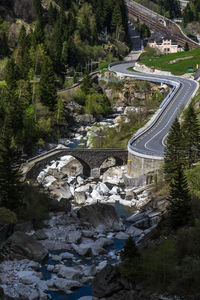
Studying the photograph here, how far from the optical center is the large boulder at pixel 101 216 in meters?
56.8

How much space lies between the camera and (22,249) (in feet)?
156

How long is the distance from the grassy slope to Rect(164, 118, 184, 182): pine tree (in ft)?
218

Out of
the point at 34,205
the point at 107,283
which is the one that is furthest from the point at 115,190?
the point at 107,283

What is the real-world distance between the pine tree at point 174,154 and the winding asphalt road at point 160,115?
152 inches

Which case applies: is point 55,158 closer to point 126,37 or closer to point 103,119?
point 103,119

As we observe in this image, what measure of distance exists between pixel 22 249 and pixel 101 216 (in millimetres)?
12641

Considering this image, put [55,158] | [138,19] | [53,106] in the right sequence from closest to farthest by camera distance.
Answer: [55,158] < [53,106] < [138,19]

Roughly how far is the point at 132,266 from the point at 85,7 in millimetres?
132828

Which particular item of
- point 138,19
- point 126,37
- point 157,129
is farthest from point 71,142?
point 138,19

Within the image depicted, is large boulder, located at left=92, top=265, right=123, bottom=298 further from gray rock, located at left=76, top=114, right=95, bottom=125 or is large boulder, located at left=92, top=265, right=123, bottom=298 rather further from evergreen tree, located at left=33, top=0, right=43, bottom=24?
evergreen tree, located at left=33, top=0, right=43, bottom=24

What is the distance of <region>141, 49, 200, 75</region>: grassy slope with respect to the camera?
440 feet

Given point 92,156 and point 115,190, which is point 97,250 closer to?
point 115,190

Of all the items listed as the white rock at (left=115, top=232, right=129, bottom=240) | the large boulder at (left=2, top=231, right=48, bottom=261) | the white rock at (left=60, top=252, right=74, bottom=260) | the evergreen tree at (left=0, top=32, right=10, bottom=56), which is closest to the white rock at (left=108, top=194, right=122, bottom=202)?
the white rock at (left=115, top=232, right=129, bottom=240)

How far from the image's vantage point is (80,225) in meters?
56.5
